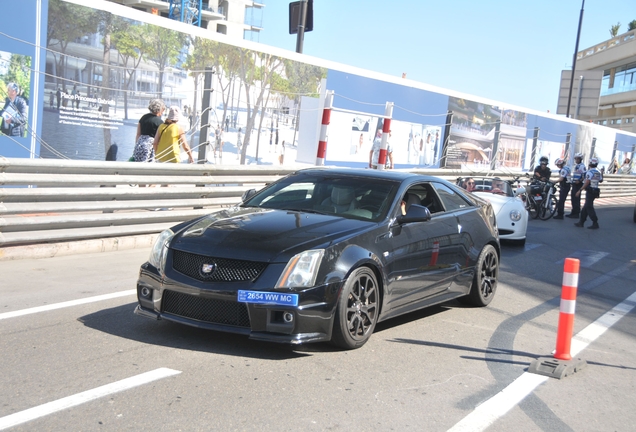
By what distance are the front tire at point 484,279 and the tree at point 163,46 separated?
23.5 ft

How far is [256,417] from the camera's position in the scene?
167 inches

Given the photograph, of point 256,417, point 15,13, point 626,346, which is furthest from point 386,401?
point 15,13

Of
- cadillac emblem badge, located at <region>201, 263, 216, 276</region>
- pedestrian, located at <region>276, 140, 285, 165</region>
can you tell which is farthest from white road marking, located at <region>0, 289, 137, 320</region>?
pedestrian, located at <region>276, 140, 285, 165</region>

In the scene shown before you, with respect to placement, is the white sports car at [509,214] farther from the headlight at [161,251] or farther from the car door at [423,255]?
the headlight at [161,251]

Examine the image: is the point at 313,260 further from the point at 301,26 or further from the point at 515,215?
the point at 301,26

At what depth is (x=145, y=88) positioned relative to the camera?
42.1 feet

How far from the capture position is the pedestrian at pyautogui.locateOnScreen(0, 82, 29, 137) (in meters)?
11.1

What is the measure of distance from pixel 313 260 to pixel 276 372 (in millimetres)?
878

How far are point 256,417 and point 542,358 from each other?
2.71 meters

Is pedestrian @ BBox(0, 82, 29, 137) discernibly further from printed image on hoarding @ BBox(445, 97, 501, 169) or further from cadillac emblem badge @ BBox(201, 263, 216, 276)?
printed image on hoarding @ BBox(445, 97, 501, 169)

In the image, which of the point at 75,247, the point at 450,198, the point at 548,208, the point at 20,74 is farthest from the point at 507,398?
the point at 548,208

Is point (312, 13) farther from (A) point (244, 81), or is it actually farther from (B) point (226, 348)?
(B) point (226, 348)

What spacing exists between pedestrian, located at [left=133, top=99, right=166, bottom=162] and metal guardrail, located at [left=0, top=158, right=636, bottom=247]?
131cm

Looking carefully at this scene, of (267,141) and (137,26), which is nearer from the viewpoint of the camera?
(137,26)
